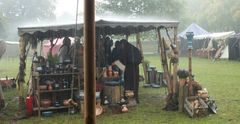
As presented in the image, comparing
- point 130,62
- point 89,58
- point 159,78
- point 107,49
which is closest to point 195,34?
point 159,78

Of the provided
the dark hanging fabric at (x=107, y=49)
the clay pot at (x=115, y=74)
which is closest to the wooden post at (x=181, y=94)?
the clay pot at (x=115, y=74)

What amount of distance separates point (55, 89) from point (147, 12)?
1341 inches

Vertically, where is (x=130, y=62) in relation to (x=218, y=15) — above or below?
below

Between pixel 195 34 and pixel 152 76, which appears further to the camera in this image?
pixel 195 34

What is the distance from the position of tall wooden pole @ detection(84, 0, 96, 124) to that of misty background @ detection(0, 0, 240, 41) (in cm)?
2028

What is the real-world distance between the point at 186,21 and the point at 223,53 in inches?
970

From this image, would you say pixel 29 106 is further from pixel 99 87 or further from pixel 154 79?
pixel 154 79

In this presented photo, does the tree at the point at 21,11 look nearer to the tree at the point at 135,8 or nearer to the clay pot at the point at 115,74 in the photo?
the tree at the point at 135,8

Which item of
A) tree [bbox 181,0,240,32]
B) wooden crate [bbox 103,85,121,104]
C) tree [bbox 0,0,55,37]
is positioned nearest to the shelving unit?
wooden crate [bbox 103,85,121,104]

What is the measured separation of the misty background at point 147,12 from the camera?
141ft

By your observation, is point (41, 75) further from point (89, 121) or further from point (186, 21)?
point (186, 21)

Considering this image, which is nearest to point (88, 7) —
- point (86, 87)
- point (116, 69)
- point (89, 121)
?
point (86, 87)

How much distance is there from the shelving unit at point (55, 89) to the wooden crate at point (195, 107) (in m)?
2.87

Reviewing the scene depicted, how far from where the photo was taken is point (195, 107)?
920 centimetres
